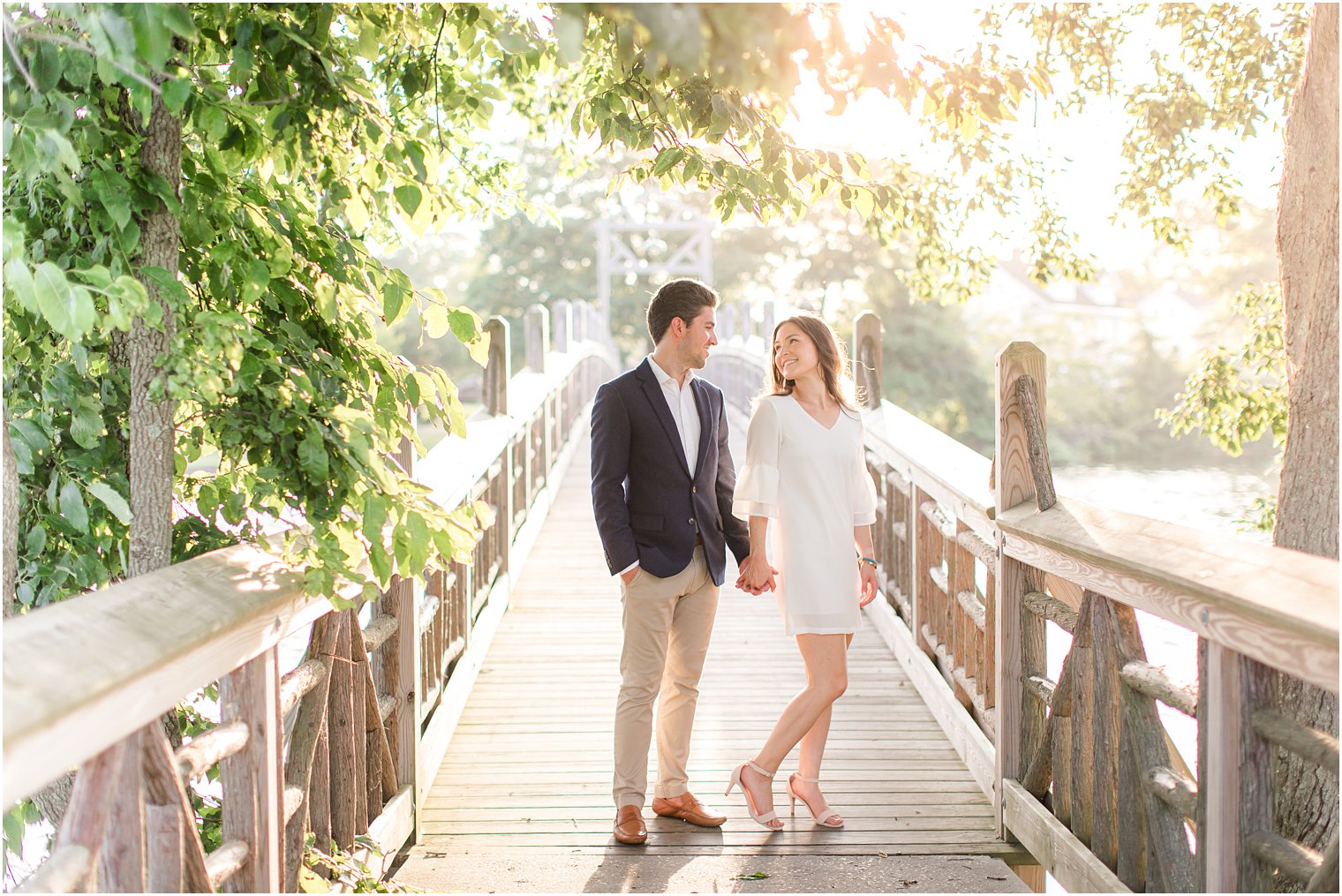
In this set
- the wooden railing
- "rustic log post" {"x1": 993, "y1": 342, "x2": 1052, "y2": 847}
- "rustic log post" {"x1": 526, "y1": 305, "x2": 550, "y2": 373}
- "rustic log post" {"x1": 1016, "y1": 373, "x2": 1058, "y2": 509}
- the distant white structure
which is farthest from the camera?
the distant white structure

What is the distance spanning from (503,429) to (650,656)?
283cm

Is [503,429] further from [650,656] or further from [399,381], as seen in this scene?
[399,381]

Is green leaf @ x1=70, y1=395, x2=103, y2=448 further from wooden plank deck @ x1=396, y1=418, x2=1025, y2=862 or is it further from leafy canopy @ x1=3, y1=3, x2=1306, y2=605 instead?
wooden plank deck @ x1=396, y1=418, x2=1025, y2=862

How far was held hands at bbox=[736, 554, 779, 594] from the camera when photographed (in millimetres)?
3428

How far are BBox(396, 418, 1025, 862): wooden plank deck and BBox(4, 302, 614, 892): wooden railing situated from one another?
25cm

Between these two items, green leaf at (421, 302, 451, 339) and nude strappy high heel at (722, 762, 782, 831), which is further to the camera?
nude strappy high heel at (722, 762, 782, 831)

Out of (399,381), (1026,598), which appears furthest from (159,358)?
(1026,598)

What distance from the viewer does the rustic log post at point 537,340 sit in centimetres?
912

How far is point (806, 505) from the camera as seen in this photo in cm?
349

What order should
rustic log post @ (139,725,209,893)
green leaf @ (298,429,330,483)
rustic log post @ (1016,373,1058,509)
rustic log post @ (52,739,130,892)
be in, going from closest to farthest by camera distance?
1. rustic log post @ (52,739,130,892)
2. rustic log post @ (139,725,209,893)
3. green leaf @ (298,429,330,483)
4. rustic log post @ (1016,373,1058,509)

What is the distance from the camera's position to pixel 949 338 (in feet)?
116

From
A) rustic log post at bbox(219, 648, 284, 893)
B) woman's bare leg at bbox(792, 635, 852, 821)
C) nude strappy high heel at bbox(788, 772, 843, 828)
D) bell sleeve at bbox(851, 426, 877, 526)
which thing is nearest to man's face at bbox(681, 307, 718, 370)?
bell sleeve at bbox(851, 426, 877, 526)

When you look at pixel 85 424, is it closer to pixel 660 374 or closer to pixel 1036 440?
pixel 660 374

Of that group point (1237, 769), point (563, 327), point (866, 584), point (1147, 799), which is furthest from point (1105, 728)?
point (563, 327)
